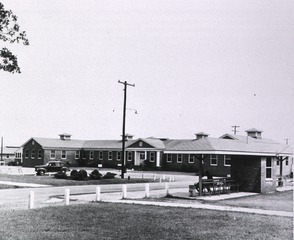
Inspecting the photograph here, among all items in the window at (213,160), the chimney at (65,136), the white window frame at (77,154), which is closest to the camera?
the window at (213,160)

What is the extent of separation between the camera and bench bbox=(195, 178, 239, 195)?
2217cm

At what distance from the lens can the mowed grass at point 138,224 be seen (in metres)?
10.4

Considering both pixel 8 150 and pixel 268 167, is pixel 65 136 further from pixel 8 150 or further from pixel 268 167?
pixel 268 167

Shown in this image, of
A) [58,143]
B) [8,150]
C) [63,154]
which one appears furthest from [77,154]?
[8,150]

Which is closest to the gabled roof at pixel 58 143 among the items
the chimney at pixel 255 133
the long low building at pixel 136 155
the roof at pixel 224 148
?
the long low building at pixel 136 155

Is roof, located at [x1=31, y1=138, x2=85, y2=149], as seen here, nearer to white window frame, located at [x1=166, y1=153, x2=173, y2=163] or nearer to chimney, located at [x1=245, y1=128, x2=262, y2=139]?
white window frame, located at [x1=166, y1=153, x2=173, y2=163]

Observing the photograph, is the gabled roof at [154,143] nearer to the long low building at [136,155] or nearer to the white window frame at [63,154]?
the long low building at [136,155]

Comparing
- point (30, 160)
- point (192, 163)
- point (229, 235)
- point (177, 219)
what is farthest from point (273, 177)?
point (30, 160)

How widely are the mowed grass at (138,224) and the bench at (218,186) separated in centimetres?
692

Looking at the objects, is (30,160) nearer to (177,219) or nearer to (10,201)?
(10,201)

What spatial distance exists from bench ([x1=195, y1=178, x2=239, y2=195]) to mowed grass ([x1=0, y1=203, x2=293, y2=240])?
6.92 m

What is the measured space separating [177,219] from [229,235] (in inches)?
102

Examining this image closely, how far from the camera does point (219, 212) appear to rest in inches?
586

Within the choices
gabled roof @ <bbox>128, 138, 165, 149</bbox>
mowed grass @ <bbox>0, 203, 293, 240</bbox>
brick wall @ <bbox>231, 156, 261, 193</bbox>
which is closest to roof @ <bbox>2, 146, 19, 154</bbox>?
gabled roof @ <bbox>128, 138, 165, 149</bbox>
